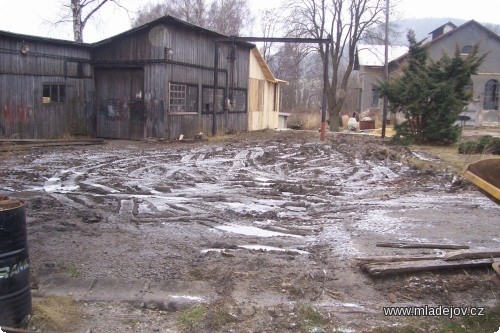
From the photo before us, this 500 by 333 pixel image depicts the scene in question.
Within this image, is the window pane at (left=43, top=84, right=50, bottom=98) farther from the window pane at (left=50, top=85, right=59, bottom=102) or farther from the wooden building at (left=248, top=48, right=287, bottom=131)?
the wooden building at (left=248, top=48, right=287, bottom=131)

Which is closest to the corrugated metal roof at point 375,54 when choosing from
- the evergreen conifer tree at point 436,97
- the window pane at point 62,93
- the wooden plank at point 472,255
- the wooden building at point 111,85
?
the evergreen conifer tree at point 436,97

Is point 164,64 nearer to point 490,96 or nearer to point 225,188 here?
point 225,188

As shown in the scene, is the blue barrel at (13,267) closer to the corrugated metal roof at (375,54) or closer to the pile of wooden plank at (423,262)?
the pile of wooden plank at (423,262)

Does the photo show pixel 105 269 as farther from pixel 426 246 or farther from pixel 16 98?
pixel 16 98

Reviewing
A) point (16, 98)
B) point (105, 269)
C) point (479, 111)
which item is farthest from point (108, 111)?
Result: point (479, 111)

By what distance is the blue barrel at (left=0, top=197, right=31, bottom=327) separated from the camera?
3670 mm

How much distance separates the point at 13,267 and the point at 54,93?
18.1m

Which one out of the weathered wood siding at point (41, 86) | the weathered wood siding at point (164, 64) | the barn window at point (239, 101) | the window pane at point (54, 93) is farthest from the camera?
the barn window at point (239, 101)

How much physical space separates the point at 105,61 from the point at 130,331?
764 inches

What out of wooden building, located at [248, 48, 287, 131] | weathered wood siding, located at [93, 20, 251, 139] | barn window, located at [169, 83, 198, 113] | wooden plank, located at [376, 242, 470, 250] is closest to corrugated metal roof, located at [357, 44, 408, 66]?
wooden building, located at [248, 48, 287, 131]

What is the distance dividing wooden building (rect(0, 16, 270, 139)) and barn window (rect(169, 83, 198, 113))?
5 centimetres

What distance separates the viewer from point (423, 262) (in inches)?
208

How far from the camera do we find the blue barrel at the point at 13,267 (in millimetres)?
3670

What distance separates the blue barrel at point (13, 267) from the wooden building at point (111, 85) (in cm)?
1645
